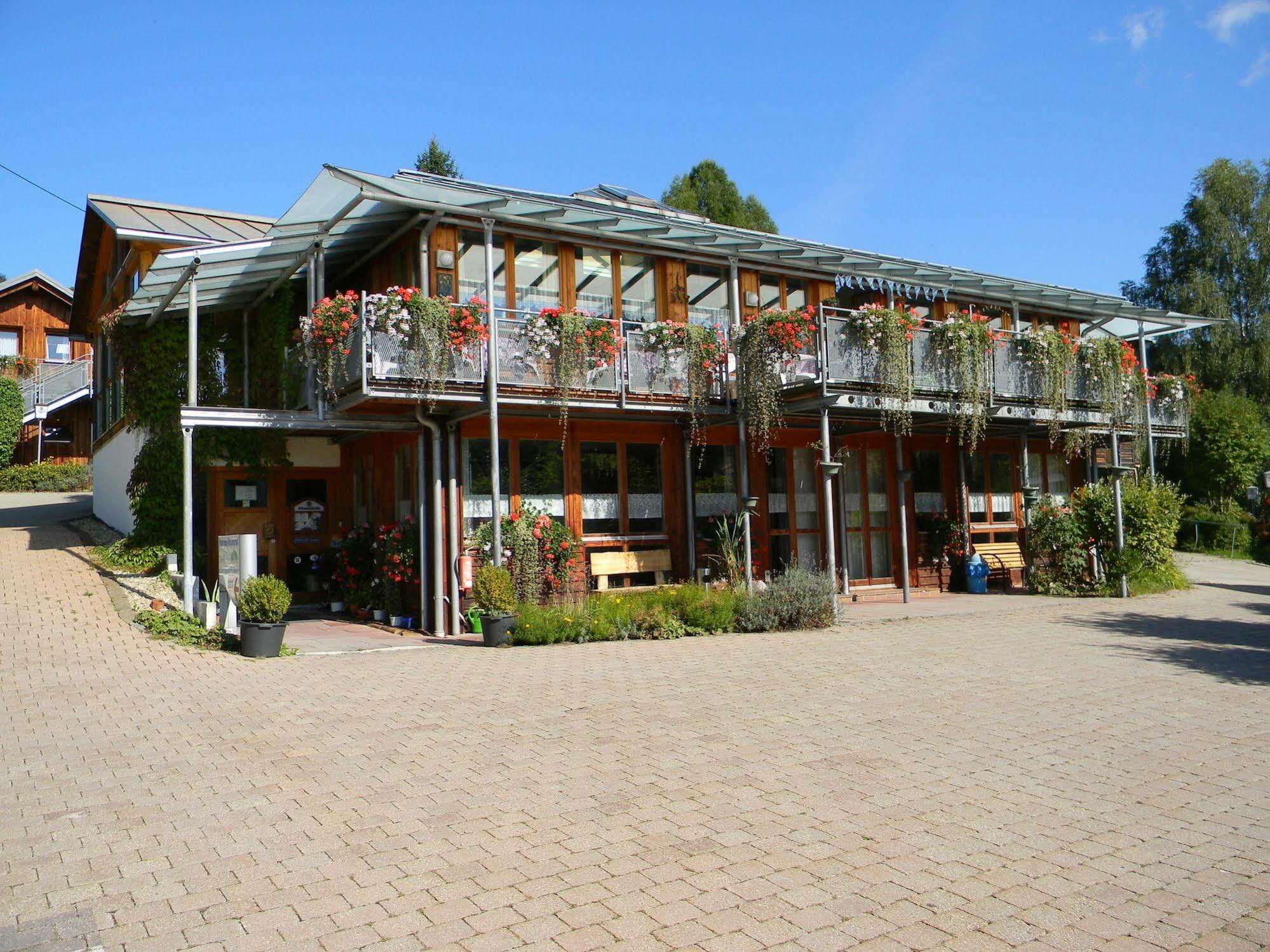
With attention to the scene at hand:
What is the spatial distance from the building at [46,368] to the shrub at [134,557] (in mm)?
15088

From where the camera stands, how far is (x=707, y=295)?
49.0ft

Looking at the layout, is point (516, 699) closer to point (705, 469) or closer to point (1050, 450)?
point (705, 469)

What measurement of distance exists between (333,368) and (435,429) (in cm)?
145

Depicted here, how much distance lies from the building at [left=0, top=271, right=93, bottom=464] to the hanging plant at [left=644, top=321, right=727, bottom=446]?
21.3 m

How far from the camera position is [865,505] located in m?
16.2

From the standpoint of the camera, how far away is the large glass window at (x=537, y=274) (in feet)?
43.2

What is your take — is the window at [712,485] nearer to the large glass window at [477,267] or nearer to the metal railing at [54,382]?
the large glass window at [477,267]

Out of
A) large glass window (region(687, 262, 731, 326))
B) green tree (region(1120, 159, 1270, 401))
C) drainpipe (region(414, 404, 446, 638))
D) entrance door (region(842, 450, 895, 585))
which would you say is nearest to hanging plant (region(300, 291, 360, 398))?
drainpipe (region(414, 404, 446, 638))

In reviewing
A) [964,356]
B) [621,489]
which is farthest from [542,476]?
[964,356]

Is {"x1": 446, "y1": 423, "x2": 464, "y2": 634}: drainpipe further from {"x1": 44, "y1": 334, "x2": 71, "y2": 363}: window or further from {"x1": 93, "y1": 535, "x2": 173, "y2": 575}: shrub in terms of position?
{"x1": 44, "y1": 334, "x2": 71, "y2": 363}: window

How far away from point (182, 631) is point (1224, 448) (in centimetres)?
2543

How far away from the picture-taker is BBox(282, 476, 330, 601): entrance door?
1517cm

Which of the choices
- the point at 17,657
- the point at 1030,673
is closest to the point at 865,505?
the point at 1030,673

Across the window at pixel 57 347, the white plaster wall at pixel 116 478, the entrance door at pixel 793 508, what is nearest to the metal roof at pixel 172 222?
the white plaster wall at pixel 116 478
